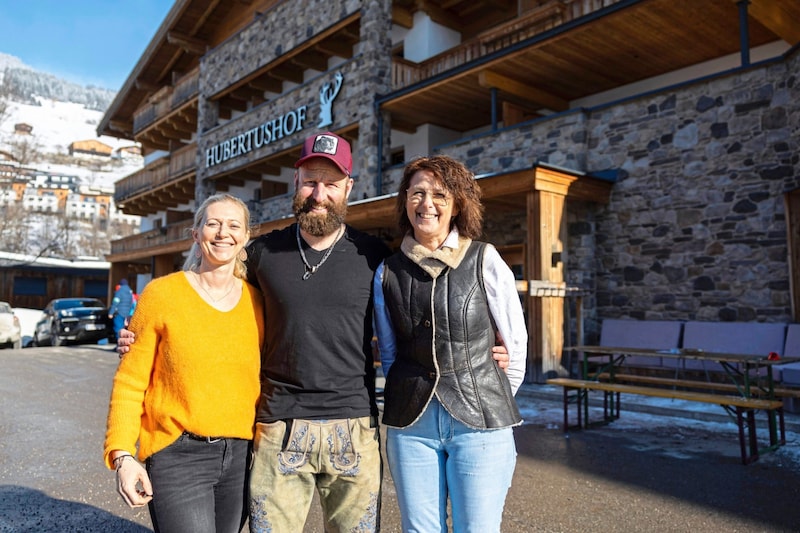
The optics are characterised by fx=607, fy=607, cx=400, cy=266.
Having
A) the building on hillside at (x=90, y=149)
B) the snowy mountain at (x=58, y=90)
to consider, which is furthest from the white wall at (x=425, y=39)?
the snowy mountain at (x=58, y=90)

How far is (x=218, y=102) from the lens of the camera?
2200 cm

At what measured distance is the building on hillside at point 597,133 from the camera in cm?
850

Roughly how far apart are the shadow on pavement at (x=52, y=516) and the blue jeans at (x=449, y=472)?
2.45 m

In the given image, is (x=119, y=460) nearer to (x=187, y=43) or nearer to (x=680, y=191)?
(x=680, y=191)

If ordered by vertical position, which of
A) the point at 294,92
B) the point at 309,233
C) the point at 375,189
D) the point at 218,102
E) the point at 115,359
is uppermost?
the point at 218,102

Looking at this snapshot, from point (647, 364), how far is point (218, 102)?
713 inches

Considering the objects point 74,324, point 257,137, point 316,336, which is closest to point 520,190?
point 316,336

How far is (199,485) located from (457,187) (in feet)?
4.21

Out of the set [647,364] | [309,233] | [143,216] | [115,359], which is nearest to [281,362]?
[309,233]

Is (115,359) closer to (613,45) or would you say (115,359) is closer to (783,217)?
(613,45)

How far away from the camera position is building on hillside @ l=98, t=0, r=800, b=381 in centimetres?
850

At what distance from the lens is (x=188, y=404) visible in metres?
1.91

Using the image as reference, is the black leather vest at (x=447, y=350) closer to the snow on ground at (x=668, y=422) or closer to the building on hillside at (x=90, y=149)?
the snow on ground at (x=668, y=422)

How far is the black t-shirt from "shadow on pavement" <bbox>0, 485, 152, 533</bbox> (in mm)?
2298
